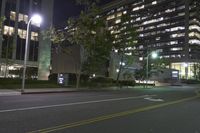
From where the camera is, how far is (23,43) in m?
62.9

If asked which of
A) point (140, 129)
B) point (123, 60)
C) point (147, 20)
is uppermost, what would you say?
point (147, 20)

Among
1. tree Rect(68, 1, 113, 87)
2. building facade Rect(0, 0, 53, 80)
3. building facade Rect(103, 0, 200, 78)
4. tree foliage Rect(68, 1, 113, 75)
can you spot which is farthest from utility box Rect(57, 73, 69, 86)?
building facade Rect(103, 0, 200, 78)

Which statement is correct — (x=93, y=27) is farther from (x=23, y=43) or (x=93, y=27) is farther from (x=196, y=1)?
(x=23, y=43)

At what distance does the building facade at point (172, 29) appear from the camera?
14075 centimetres

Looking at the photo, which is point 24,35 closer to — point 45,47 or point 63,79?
point 45,47

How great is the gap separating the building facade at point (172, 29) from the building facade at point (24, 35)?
69.3 meters

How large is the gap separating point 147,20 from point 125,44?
381ft

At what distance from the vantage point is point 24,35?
6356cm

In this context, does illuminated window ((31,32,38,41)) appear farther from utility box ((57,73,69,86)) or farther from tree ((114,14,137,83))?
utility box ((57,73,69,86))

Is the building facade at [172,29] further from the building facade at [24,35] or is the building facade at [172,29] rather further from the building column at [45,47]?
the building column at [45,47]

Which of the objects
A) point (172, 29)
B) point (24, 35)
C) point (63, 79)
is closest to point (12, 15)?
point (24, 35)

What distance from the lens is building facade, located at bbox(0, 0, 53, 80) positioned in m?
58.0

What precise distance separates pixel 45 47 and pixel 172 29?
103m

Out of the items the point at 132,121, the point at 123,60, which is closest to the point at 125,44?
the point at 123,60
